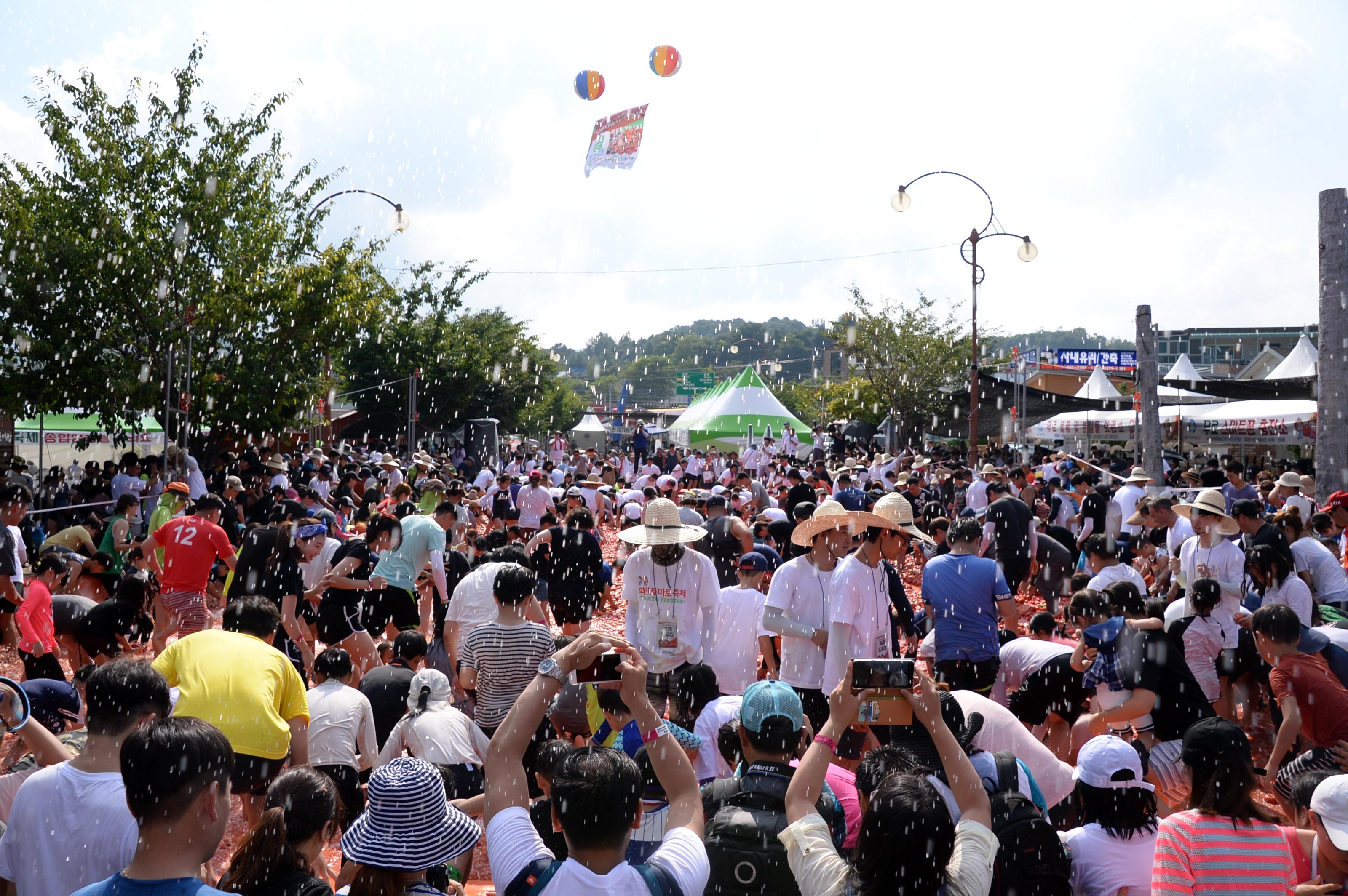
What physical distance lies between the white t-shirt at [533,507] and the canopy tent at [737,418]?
13.2m

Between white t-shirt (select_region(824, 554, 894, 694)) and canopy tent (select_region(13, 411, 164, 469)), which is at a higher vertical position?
canopy tent (select_region(13, 411, 164, 469))

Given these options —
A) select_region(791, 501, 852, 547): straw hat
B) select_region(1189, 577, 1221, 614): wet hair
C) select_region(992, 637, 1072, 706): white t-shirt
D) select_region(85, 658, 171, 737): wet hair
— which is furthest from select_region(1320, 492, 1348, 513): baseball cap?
select_region(85, 658, 171, 737): wet hair

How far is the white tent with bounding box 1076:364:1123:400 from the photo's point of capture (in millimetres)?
25750

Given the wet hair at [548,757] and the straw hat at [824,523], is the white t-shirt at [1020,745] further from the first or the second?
the straw hat at [824,523]

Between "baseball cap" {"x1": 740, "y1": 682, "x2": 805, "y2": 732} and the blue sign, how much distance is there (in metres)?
61.2

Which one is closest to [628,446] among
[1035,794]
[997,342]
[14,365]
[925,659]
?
[997,342]

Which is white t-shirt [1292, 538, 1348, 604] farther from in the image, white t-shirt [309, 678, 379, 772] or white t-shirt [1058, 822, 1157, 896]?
white t-shirt [309, 678, 379, 772]

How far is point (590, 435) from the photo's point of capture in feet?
178

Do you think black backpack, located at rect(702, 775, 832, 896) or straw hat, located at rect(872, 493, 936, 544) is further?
straw hat, located at rect(872, 493, 936, 544)

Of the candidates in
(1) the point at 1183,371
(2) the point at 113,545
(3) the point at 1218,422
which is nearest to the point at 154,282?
(2) the point at 113,545

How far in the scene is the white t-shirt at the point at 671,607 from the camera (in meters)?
5.85

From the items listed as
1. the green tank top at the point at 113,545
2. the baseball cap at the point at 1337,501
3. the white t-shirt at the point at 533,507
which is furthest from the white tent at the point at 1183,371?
the green tank top at the point at 113,545

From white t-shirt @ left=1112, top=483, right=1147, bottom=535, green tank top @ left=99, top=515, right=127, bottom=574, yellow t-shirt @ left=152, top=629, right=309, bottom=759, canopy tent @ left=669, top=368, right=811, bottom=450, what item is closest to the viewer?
yellow t-shirt @ left=152, top=629, right=309, bottom=759

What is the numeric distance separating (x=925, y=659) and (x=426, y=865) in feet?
16.1
